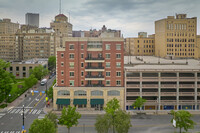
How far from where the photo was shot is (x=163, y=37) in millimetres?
128750

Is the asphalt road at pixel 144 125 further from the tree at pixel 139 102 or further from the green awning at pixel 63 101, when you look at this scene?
the green awning at pixel 63 101

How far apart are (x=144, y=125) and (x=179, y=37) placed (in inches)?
3202

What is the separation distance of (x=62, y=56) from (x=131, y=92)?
82.2 feet

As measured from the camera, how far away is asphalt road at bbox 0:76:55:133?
188 feet

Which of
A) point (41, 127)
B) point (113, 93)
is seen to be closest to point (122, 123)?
point (41, 127)

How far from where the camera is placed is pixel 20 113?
69.5 m

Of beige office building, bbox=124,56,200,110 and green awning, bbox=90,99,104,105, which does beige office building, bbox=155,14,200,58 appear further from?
green awning, bbox=90,99,104,105

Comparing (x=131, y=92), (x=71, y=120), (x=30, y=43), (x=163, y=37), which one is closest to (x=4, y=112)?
(x=71, y=120)

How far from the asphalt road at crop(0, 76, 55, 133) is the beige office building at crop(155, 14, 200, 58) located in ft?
245

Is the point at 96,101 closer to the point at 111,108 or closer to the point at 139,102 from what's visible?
the point at 139,102

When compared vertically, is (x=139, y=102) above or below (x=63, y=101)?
above

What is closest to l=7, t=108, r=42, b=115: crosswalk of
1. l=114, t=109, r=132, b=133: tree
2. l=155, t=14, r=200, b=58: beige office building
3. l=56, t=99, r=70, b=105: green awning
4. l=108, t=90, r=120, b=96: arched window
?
l=56, t=99, r=70, b=105: green awning

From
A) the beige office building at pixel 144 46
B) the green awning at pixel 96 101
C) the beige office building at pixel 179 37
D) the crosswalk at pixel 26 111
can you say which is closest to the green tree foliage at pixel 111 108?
the green awning at pixel 96 101

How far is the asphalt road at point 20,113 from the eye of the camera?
57312mm
